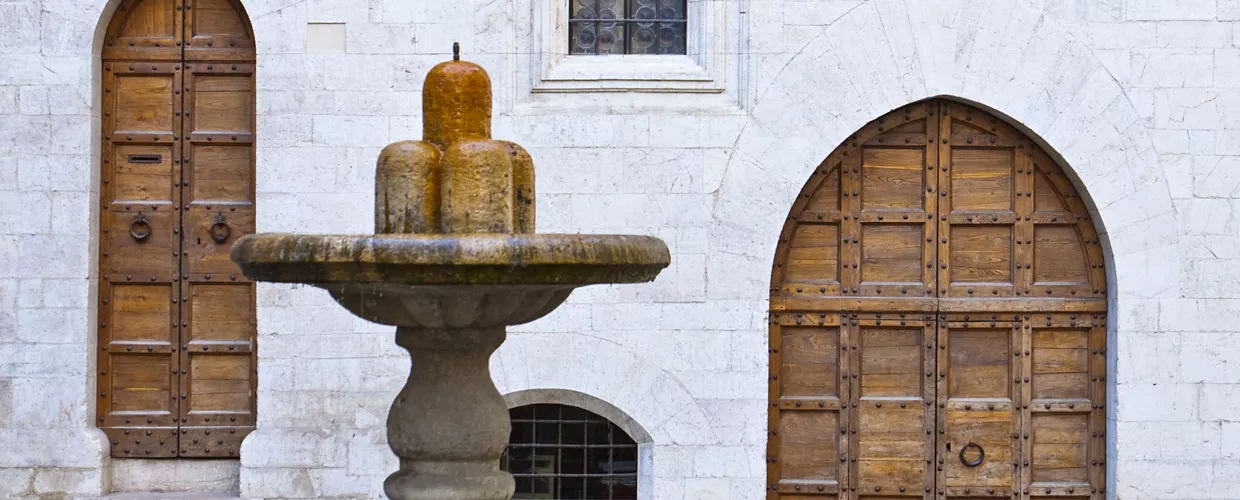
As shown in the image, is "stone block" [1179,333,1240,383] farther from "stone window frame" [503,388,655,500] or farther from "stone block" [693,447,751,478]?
"stone window frame" [503,388,655,500]

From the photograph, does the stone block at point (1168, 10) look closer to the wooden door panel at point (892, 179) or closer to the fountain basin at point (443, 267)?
the wooden door panel at point (892, 179)

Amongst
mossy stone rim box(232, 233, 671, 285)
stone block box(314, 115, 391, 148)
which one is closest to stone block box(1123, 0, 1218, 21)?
stone block box(314, 115, 391, 148)

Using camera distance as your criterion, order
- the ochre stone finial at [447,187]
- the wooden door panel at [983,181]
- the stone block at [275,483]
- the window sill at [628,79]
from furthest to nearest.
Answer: the wooden door panel at [983,181]
the window sill at [628,79]
the stone block at [275,483]
the ochre stone finial at [447,187]

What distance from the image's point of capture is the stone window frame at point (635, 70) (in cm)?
724

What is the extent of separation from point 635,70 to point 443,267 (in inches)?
130

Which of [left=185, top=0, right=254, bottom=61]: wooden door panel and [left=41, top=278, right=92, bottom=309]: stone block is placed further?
[left=185, top=0, right=254, bottom=61]: wooden door panel

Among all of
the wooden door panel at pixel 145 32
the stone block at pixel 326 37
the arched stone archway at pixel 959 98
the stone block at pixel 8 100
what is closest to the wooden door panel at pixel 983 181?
the arched stone archway at pixel 959 98

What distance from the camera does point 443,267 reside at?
13.8 feet

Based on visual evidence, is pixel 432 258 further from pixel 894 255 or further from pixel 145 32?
pixel 145 32

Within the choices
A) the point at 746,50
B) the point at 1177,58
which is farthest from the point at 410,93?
the point at 1177,58

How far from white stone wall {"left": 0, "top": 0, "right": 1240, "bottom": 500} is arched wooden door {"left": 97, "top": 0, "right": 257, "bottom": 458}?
0.66ft

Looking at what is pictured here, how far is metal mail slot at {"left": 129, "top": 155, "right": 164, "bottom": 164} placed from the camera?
7398 millimetres

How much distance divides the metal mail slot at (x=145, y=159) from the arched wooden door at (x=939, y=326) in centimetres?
337

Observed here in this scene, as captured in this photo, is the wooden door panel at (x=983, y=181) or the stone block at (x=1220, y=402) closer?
the stone block at (x=1220, y=402)
